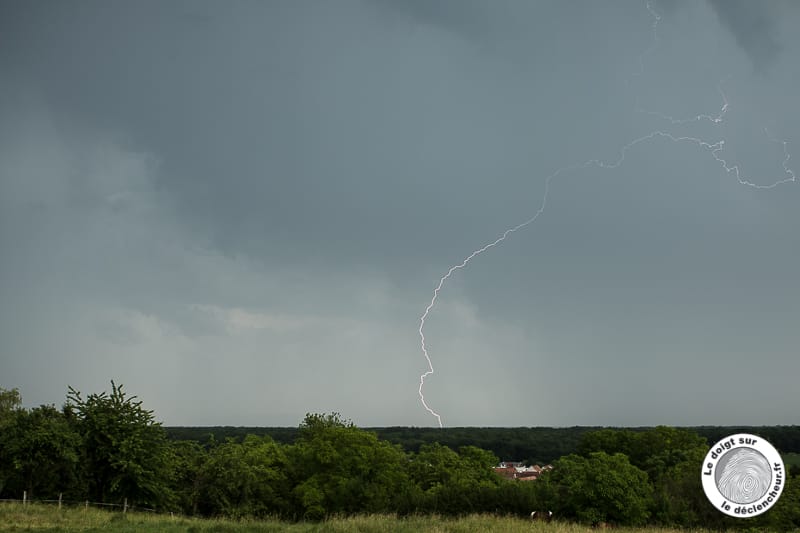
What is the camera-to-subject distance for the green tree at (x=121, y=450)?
39.2 m

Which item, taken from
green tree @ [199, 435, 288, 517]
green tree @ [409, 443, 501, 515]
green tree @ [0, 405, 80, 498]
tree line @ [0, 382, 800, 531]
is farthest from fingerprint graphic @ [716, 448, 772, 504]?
green tree @ [199, 435, 288, 517]

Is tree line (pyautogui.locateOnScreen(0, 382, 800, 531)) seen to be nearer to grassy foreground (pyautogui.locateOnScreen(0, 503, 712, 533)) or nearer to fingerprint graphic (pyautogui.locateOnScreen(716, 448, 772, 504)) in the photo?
grassy foreground (pyautogui.locateOnScreen(0, 503, 712, 533))

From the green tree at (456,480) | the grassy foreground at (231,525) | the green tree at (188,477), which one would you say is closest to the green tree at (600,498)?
the green tree at (456,480)

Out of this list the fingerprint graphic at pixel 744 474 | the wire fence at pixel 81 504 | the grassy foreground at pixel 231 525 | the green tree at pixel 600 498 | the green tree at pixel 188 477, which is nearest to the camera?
the fingerprint graphic at pixel 744 474

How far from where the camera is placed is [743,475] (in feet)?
55.4

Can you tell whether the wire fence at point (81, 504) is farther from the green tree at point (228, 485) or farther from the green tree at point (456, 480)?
the green tree at point (456, 480)

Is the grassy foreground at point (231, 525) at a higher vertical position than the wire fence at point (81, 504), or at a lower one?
higher

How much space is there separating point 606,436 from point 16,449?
76758mm

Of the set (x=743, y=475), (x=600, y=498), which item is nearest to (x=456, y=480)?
(x=600, y=498)

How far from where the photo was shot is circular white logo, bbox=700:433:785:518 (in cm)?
1664

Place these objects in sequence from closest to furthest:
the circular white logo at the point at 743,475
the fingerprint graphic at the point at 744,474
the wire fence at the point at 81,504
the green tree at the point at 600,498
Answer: the circular white logo at the point at 743,475 < the fingerprint graphic at the point at 744,474 < the wire fence at the point at 81,504 < the green tree at the point at 600,498

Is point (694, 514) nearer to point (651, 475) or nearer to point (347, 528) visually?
point (347, 528)

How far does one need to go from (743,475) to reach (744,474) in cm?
4

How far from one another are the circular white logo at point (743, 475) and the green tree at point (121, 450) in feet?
111
